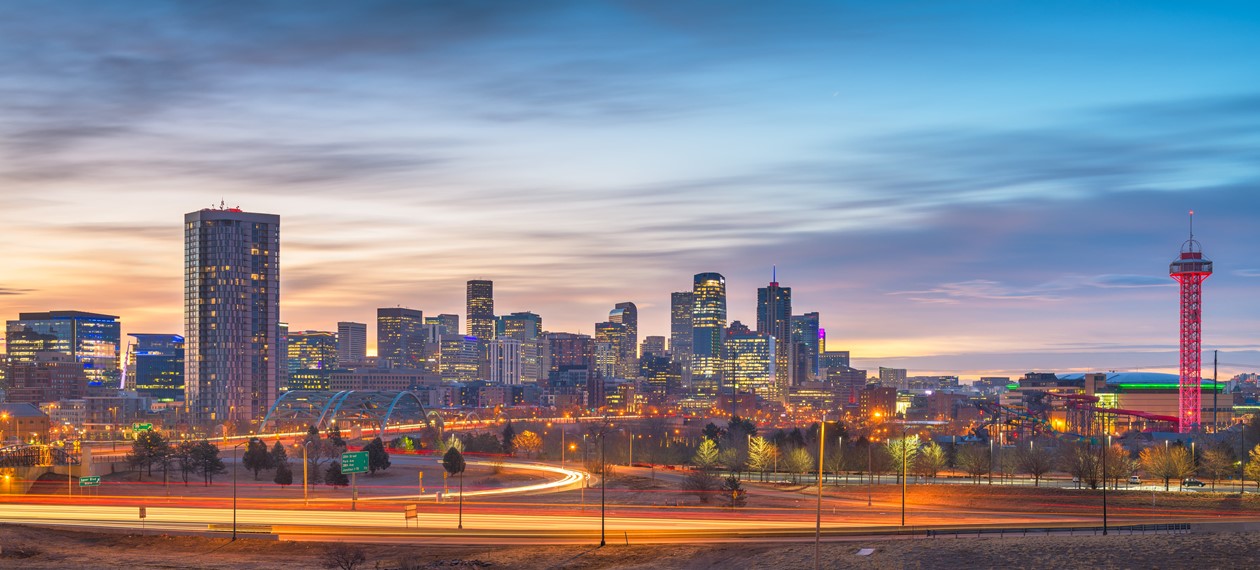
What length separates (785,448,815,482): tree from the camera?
449 ft

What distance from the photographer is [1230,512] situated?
3688 inches

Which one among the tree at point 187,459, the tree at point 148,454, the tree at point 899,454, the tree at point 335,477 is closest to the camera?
the tree at point 335,477

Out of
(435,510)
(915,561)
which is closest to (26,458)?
(435,510)

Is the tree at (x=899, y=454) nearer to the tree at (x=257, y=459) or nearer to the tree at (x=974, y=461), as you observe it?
the tree at (x=974, y=461)

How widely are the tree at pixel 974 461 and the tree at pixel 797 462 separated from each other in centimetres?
Answer: 1711

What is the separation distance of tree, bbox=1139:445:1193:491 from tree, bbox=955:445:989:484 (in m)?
16.7

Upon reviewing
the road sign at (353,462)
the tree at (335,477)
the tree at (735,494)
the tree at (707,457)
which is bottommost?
the tree at (707,457)

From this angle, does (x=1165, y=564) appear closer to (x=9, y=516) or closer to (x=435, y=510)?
(x=435, y=510)

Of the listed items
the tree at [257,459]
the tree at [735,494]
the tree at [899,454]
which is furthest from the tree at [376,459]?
the tree at [899,454]

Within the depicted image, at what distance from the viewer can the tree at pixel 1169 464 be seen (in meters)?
120

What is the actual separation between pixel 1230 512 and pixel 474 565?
199 feet

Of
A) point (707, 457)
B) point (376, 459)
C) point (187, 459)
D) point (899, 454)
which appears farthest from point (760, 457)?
point (187, 459)

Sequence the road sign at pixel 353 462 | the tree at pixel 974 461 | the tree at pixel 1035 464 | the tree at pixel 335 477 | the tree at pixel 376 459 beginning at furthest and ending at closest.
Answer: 1. the tree at pixel 376 459
2. the tree at pixel 974 461
3. the tree at pixel 1035 464
4. the tree at pixel 335 477
5. the road sign at pixel 353 462

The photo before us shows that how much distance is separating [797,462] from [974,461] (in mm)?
19085
